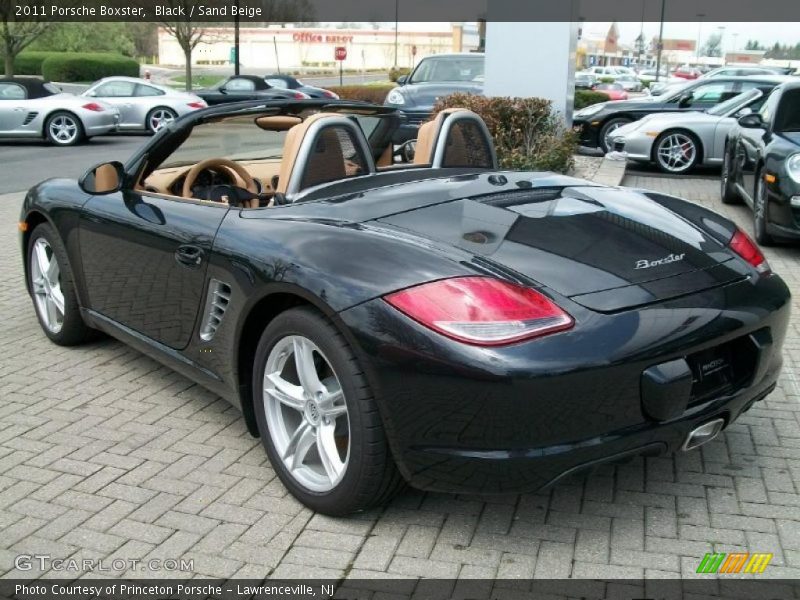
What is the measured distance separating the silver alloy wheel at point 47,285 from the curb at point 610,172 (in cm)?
630

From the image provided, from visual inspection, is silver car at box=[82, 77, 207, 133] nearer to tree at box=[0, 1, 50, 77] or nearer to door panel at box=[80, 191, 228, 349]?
tree at box=[0, 1, 50, 77]

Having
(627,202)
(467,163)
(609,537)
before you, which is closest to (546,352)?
(609,537)

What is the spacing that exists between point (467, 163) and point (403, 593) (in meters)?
2.25

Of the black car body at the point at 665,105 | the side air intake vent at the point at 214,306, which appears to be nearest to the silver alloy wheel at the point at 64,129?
the black car body at the point at 665,105

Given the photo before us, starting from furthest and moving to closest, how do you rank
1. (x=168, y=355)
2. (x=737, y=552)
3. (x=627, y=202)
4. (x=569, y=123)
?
1. (x=569, y=123)
2. (x=168, y=355)
3. (x=627, y=202)
4. (x=737, y=552)

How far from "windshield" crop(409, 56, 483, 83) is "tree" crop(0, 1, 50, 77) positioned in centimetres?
1899

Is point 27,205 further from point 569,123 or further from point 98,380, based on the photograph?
point 569,123

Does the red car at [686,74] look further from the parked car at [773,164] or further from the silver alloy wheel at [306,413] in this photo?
the silver alloy wheel at [306,413]

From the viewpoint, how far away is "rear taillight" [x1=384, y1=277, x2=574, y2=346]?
8.55 ft

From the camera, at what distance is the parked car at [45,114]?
59.1ft

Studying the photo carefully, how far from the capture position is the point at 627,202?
Result: 3.62 meters

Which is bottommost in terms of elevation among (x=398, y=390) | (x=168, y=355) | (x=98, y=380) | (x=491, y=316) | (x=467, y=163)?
(x=98, y=380)

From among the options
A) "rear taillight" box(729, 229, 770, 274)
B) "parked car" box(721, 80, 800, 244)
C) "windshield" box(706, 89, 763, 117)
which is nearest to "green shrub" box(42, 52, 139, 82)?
"windshield" box(706, 89, 763, 117)

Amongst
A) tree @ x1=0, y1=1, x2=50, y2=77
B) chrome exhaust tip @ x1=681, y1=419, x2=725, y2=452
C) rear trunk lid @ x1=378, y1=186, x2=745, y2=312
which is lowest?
chrome exhaust tip @ x1=681, y1=419, x2=725, y2=452
